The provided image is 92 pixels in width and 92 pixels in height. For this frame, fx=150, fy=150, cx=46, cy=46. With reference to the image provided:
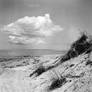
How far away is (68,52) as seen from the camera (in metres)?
14.6

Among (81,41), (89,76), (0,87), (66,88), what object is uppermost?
(81,41)

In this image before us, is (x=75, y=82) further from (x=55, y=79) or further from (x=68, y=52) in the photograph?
(x=68, y=52)

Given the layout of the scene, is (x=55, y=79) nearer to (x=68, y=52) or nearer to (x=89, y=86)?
(x=89, y=86)

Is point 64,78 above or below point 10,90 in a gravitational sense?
above

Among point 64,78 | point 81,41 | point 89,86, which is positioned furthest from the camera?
point 81,41

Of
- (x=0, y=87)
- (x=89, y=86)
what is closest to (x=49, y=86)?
(x=89, y=86)

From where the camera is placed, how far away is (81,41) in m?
14.3

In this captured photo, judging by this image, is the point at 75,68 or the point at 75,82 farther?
the point at 75,68

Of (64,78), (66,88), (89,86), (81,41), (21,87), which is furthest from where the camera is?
(81,41)

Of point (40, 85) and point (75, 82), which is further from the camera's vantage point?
point (40, 85)

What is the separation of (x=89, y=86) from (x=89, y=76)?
1091 mm

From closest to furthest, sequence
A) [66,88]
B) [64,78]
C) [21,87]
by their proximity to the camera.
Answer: [66,88] → [64,78] → [21,87]

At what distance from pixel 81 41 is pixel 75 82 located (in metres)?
6.35

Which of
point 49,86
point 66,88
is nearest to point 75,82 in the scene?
point 66,88
